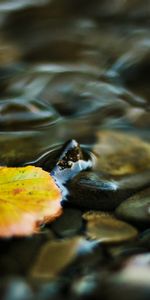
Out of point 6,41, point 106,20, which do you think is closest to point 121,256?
point 6,41

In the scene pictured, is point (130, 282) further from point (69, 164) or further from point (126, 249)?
point (69, 164)

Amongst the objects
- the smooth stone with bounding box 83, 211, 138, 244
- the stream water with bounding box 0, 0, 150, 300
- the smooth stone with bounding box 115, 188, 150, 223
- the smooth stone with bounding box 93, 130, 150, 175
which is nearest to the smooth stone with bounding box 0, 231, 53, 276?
the stream water with bounding box 0, 0, 150, 300

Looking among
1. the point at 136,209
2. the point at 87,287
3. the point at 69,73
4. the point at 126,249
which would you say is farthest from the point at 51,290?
the point at 69,73

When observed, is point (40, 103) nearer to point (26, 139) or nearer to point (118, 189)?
point (26, 139)

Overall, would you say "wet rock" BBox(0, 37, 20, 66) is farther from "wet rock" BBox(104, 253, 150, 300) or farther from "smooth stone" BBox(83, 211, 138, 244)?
"wet rock" BBox(104, 253, 150, 300)

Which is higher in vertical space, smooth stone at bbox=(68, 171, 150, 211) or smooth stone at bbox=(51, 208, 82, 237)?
smooth stone at bbox=(68, 171, 150, 211)

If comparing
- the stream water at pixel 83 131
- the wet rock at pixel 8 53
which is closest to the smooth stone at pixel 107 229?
the stream water at pixel 83 131

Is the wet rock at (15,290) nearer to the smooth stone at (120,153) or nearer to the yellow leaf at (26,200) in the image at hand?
the yellow leaf at (26,200)
